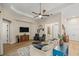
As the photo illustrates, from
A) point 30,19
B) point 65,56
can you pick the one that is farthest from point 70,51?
point 30,19

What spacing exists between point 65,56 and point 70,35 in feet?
1.18

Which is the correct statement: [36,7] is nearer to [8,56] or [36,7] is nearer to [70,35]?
[70,35]

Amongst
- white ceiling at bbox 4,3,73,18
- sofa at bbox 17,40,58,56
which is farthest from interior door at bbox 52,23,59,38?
white ceiling at bbox 4,3,73,18

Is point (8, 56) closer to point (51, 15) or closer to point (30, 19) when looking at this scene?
point (30, 19)

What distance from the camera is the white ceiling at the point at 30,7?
5.67ft

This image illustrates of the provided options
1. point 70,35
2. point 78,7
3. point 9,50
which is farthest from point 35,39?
point 78,7

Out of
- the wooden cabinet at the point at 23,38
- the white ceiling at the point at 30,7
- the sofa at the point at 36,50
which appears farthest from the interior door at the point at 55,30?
the wooden cabinet at the point at 23,38

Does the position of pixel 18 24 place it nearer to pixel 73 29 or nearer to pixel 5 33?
pixel 5 33

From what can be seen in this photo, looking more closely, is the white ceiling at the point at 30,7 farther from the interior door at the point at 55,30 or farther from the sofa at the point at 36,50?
the sofa at the point at 36,50

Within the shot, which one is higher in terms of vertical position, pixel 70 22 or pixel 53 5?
pixel 53 5

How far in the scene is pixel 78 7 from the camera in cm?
170

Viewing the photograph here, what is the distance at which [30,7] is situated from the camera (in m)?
1.76

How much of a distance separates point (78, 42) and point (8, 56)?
46.6 inches

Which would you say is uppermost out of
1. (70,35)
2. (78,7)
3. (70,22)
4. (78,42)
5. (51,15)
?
(78,7)
